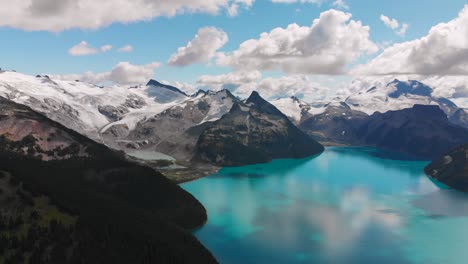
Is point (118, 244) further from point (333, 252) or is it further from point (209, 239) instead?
point (333, 252)

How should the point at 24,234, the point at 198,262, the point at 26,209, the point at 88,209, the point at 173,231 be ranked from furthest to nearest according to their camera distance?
the point at 173,231 → the point at 88,209 → the point at 198,262 → the point at 26,209 → the point at 24,234

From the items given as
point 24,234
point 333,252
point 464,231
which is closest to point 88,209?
point 24,234

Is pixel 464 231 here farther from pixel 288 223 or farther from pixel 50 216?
pixel 50 216

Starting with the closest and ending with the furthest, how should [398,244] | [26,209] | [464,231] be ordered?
[26,209] → [398,244] → [464,231]

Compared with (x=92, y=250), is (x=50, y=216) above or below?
above

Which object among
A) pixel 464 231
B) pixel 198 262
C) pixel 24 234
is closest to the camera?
pixel 24 234

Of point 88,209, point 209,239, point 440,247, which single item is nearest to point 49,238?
point 88,209

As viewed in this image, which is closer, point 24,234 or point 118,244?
point 24,234

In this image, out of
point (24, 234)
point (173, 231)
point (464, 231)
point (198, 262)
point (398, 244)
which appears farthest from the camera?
point (464, 231)

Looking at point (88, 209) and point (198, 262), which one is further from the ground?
point (88, 209)
